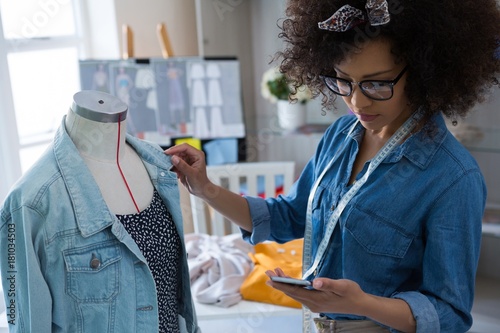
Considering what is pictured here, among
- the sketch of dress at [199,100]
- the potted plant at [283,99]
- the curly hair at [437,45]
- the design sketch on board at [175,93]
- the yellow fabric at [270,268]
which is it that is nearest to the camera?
the curly hair at [437,45]

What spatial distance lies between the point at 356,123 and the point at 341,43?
0.23m

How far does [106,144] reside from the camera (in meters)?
1.16

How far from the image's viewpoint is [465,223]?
1.08 metres

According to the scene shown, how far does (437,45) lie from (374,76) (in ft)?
0.47

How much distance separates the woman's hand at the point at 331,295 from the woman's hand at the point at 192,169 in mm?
378

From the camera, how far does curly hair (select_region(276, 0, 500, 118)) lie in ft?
3.64

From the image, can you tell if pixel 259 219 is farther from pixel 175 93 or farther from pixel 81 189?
pixel 175 93

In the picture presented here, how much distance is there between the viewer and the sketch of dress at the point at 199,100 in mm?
2902

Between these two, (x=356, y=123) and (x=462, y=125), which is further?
(x=462, y=125)

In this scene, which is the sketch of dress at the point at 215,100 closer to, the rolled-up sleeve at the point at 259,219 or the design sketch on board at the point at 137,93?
the design sketch on board at the point at 137,93

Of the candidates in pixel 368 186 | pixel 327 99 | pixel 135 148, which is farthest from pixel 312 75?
pixel 135 148

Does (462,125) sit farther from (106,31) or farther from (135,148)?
(106,31)

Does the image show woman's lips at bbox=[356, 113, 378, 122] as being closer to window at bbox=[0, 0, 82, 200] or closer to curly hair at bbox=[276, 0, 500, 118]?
curly hair at bbox=[276, 0, 500, 118]

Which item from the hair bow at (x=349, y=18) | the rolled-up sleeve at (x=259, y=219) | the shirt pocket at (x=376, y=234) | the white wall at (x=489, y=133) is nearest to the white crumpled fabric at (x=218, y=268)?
the rolled-up sleeve at (x=259, y=219)
